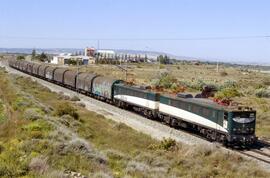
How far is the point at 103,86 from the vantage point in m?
54.3

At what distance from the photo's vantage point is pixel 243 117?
94.5 ft

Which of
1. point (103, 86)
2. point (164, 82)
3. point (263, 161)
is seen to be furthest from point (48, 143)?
point (164, 82)

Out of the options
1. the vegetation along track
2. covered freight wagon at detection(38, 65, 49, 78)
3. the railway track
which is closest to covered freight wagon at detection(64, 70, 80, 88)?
covered freight wagon at detection(38, 65, 49, 78)

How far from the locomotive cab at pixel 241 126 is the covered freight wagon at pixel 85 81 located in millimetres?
33139

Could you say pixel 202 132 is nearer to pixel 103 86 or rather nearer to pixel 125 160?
pixel 125 160

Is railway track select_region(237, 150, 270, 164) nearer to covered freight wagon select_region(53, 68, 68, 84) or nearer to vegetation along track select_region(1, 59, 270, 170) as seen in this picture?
vegetation along track select_region(1, 59, 270, 170)

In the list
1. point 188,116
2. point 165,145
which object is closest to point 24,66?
point 188,116

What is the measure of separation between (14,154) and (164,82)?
63.8 metres

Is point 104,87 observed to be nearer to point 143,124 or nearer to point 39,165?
point 143,124

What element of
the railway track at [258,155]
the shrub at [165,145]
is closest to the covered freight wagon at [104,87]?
the shrub at [165,145]

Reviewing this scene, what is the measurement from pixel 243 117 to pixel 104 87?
89.6ft

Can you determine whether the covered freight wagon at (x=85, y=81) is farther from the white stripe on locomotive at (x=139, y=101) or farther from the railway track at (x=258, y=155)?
the railway track at (x=258, y=155)

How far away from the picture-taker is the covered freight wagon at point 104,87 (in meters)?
51.9

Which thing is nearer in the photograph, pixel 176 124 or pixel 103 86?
pixel 176 124
